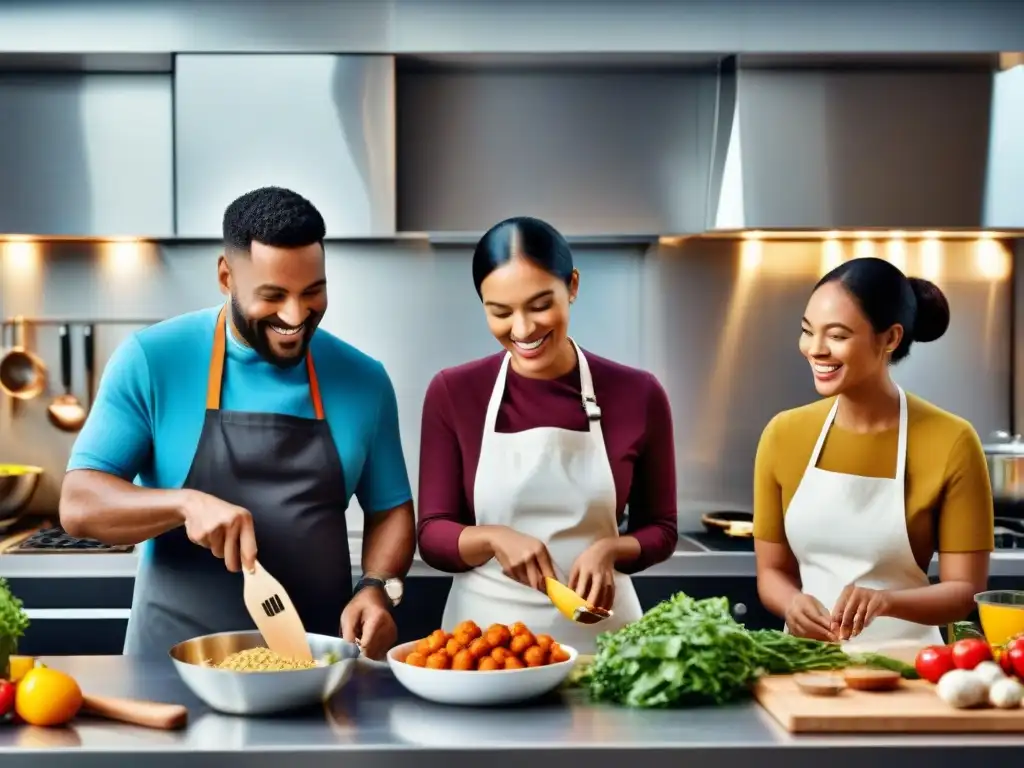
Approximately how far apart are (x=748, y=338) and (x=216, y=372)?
2234 millimetres

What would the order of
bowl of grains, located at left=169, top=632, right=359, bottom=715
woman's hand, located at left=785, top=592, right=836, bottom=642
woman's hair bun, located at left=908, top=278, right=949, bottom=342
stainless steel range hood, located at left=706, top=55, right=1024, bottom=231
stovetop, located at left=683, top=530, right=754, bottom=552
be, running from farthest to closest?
stainless steel range hood, located at left=706, top=55, right=1024, bottom=231
stovetop, located at left=683, top=530, right=754, bottom=552
woman's hair bun, located at left=908, top=278, right=949, bottom=342
woman's hand, located at left=785, top=592, right=836, bottom=642
bowl of grains, located at left=169, top=632, right=359, bottom=715

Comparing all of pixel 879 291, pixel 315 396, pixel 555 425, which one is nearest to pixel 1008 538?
pixel 879 291

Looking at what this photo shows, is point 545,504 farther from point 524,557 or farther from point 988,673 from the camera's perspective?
point 988,673

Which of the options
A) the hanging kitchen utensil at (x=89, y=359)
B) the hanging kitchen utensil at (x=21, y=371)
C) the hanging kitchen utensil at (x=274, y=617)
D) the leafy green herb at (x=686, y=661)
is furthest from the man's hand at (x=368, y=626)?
the hanging kitchen utensil at (x=21, y=371)

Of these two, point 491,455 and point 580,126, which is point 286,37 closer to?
point 580,126

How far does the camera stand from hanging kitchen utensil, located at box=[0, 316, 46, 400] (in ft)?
12.9

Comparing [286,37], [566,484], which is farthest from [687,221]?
[566,484]

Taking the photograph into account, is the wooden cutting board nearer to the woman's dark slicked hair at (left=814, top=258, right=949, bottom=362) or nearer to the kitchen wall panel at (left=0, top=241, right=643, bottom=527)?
the woman's dark slicked hair at (left=814, top=258, right=949, bottom=362)

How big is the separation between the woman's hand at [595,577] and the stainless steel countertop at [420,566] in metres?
1.10

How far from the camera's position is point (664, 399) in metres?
2.46

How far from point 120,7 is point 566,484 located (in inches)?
83.7

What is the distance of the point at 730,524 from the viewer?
365 centimetres

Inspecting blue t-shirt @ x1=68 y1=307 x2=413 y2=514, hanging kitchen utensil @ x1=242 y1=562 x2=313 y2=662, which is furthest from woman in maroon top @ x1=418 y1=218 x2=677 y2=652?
hanging kitchen utensil @ x1=242 y1=562 x2=313 y2=662

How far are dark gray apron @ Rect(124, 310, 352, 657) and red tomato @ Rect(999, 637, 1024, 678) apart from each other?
119cm
